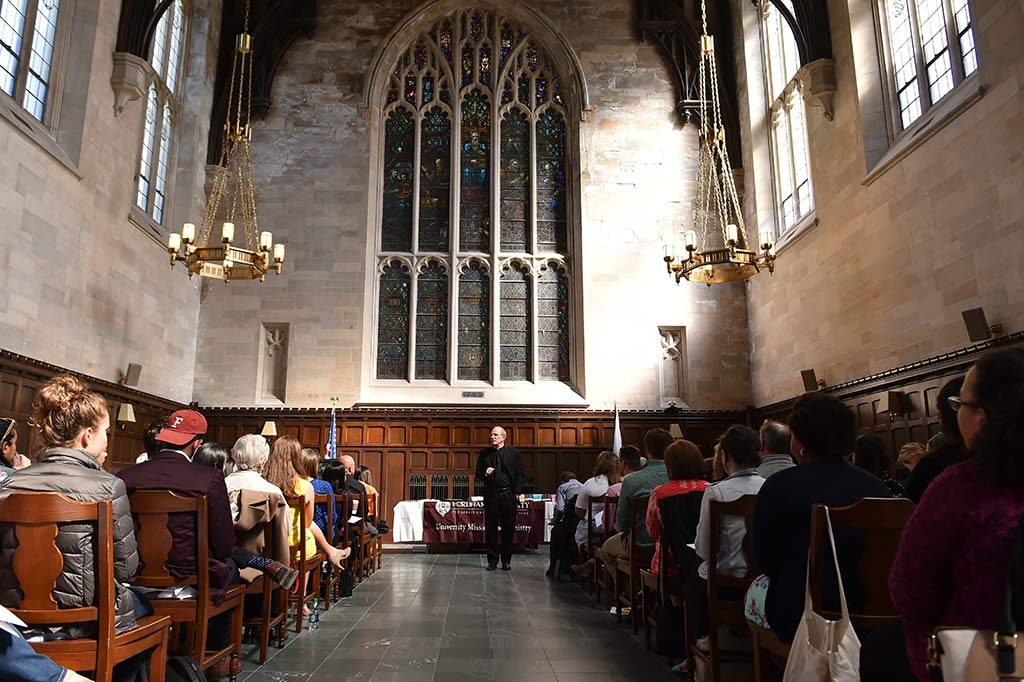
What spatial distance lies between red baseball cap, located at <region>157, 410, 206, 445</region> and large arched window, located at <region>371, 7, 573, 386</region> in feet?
32.1

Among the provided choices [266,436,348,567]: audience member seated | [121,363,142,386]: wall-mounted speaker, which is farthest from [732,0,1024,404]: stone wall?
[121,363,142,386]: wall-mounted speaker

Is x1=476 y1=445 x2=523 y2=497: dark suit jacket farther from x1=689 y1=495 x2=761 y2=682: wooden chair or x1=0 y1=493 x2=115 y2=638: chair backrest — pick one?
x1=0 y1=493 x2=115 y2=638: chair backrest

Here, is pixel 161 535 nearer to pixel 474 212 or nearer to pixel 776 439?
pixel 776 439

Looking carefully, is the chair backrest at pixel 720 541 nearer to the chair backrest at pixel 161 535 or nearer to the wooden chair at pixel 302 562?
the chair backrest at pixel 161 535

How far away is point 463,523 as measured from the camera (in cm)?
1056

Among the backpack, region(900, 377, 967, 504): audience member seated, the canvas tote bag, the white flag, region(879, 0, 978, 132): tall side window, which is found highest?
region(879, 0, 978, 132): tall side window

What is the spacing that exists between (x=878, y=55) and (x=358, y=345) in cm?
908

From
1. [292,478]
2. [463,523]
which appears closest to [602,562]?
[292,478]

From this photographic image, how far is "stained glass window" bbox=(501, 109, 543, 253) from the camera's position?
14070 millimetres

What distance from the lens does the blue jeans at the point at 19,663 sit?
153 centimetres

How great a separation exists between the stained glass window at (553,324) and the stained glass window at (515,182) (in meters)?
0.82

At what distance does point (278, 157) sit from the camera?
43.9 ft

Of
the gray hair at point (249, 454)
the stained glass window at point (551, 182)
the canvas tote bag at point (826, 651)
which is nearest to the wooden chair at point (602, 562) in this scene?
the gray hair at point (249, 454)

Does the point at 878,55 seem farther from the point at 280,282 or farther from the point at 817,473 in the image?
the point at 280,282
